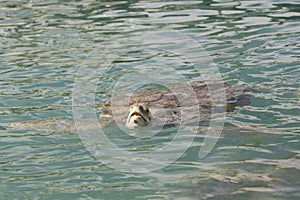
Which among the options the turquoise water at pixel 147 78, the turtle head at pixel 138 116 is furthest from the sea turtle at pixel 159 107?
the turquoise water at pixel 147 78

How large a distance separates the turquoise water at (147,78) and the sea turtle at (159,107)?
147 mm

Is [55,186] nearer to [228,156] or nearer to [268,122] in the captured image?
[228,156]

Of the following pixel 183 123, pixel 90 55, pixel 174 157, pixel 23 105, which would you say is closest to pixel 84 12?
pixel 90 55

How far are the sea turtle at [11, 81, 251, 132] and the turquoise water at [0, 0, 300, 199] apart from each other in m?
0.15

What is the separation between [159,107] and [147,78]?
1885 mm

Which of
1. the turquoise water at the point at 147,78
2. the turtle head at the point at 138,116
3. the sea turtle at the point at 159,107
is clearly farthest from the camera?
the sea turtle at the point at 159,107

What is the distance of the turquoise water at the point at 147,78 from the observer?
5.64m

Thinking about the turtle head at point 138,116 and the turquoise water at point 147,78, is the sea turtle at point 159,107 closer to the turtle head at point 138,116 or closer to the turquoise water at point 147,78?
the turtle head at point 138,116

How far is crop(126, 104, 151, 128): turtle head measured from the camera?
707cm

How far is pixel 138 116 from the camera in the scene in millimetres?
7066

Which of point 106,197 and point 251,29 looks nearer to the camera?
point 106,197

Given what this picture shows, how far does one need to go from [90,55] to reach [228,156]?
495 cm

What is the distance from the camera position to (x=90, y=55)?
421 inches

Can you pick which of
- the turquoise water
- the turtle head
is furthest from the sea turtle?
the turquoise water
